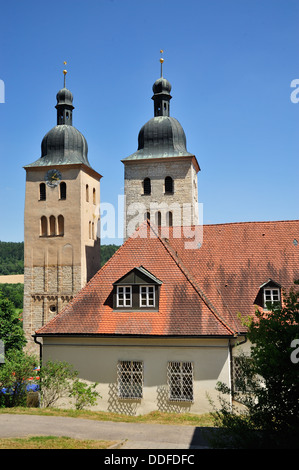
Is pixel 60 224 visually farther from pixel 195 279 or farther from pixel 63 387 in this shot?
pixel 63 387

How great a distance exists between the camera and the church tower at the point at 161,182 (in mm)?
39750

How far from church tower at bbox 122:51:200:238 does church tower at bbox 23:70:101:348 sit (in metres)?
5.03

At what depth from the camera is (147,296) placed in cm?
1938

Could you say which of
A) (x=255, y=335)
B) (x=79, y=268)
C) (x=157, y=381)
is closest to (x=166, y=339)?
(x=157, y=381)

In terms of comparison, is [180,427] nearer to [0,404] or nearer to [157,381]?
[157,381]

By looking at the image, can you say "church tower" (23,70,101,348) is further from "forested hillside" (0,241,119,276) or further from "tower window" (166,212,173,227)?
"forested hillside" (0,241,119,276)

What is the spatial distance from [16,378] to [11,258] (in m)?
136

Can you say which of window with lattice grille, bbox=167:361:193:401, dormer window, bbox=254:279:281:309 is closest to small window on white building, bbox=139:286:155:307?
window with lattice grille, bbox=167:361:193:401

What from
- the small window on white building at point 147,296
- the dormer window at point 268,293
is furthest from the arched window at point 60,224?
the dormer window at point 268,293

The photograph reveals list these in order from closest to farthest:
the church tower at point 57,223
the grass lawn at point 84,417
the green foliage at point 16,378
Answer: the grass lawn at point 84,417
the green foliage at point 16,378
the church tower at point 57,223

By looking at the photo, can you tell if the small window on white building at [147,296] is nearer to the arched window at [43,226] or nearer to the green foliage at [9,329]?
the green foliage at [9,329]

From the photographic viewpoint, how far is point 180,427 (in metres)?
14.2

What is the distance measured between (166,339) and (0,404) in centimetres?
682

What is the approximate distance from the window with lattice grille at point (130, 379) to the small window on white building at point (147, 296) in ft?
7.33
